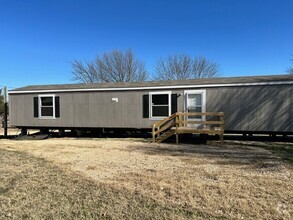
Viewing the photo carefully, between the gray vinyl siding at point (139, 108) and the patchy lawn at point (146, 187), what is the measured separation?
4.22m

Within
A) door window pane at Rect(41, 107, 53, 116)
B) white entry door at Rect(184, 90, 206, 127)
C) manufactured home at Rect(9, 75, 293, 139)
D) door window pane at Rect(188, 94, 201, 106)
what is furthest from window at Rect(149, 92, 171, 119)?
door window pane at Rect(41, 107, 53, 116)

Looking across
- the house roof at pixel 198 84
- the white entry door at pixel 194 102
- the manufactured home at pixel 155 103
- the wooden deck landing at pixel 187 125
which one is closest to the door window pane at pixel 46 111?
the manufactured home at pixel 155 103

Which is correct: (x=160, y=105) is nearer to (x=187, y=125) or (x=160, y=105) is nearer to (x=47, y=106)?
(x=187, y=125)

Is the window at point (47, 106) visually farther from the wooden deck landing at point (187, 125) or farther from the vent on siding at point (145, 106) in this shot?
the wooden deck landing at point (187, 125)

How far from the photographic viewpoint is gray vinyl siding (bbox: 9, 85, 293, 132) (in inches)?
420

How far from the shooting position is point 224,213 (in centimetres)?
348

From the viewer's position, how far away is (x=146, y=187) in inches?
176

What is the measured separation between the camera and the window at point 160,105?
40.0 feet

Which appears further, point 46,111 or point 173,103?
point 46,111

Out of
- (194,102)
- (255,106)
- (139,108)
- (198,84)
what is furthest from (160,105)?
(255,106)

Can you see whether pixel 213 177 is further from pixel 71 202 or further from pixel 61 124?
pixel 61 124

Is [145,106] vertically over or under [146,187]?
over

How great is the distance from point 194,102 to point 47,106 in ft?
25.4

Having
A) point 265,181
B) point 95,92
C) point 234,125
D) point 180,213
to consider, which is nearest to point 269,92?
point 234,125
